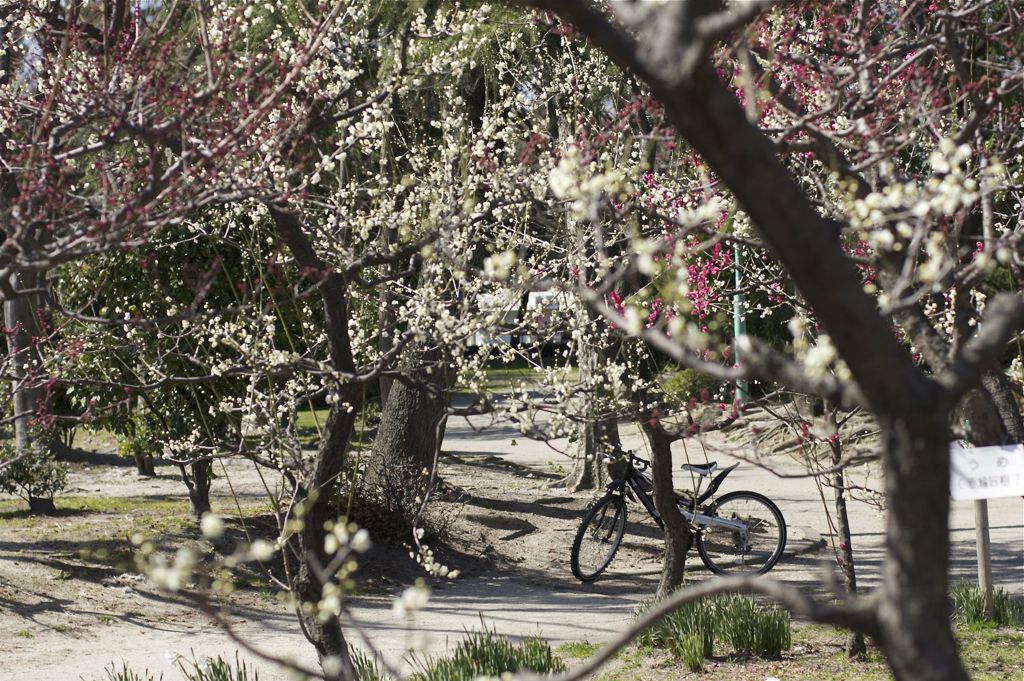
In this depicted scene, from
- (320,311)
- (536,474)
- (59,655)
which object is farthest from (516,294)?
(536,474)

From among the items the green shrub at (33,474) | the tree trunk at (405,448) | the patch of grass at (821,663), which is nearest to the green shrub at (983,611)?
the patch of grass at (821,663)

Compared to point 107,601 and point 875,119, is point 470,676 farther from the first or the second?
point 107,601

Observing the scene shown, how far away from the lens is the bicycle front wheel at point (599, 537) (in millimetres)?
9077

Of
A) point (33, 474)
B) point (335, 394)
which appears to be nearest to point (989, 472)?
point (335, 394)

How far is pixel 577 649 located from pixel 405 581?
2.95 metres

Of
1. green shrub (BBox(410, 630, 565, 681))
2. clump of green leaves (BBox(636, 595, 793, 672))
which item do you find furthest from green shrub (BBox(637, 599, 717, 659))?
green shrub (BBox(410, 630, 565, 681))

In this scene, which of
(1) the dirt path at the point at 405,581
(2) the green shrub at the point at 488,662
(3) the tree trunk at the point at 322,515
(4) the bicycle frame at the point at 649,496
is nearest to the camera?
(3) the tree trunk at the point at 322,515

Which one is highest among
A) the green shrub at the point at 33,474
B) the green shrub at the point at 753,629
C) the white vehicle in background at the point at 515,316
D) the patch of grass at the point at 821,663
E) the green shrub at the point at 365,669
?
the white vehicle in background at the point at 515,316

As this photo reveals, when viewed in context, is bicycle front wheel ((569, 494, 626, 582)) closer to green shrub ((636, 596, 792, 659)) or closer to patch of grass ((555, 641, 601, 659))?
patch of grass ((555, 641, 601, 659))

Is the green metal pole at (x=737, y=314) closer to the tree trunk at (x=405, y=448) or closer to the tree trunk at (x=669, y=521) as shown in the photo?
the tree trunk at (x=669, y=521)

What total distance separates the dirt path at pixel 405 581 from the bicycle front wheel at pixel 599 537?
0.17 m

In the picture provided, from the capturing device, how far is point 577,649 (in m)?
6.62

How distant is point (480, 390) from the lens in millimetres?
6141

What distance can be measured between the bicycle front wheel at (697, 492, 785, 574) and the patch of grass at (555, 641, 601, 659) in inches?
96.4
